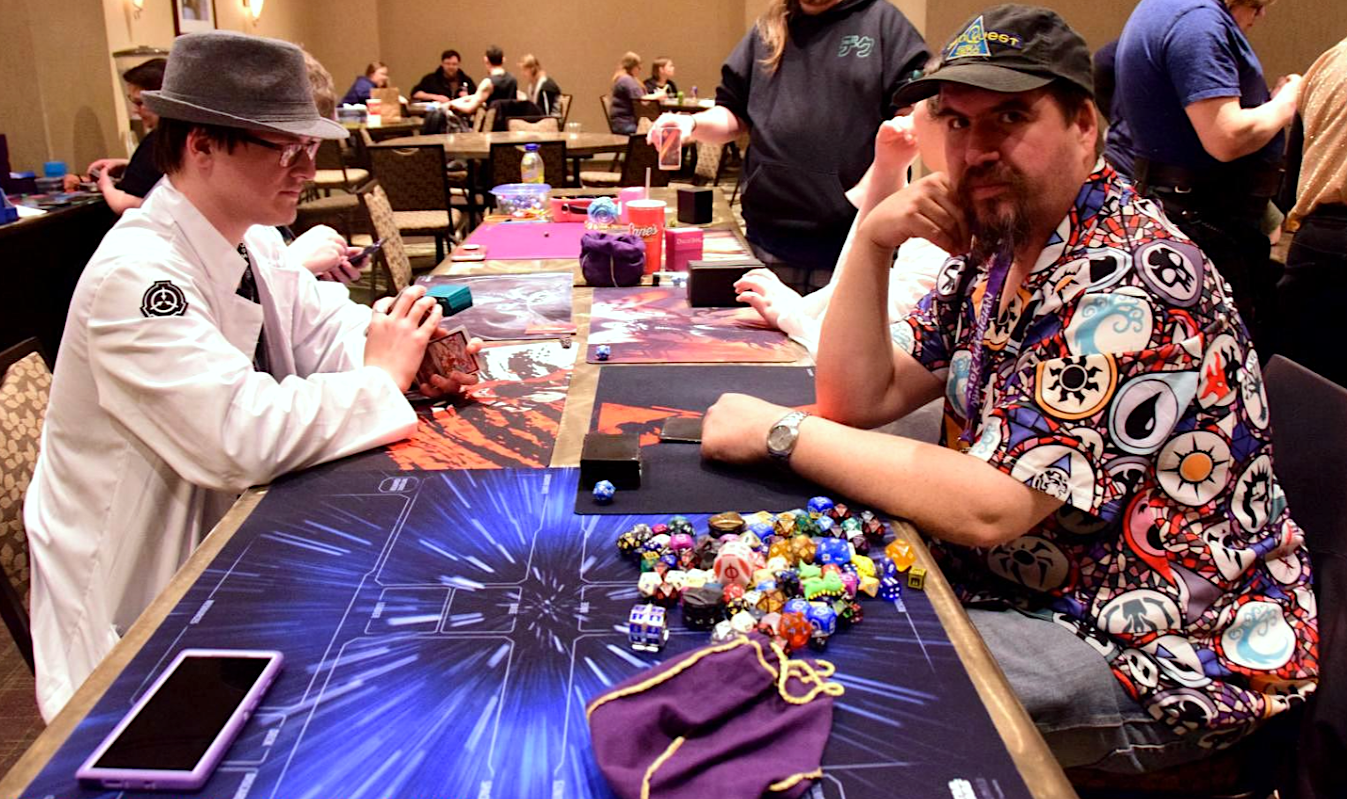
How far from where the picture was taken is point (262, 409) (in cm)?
149

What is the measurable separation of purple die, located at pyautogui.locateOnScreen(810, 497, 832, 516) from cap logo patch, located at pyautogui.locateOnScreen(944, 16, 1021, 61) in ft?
2.04

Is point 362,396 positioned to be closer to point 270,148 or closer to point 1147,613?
point 270,148

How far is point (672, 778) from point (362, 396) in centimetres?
96

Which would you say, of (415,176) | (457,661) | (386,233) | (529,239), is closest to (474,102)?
(415,176)

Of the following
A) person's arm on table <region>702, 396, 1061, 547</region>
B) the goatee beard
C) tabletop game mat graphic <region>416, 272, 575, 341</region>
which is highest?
the goatee beard

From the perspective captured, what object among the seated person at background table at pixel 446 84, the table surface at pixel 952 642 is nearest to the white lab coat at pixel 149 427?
the table surface at pixel 952 642

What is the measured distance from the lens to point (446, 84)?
12.4 m

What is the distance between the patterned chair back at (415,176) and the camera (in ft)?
19.7

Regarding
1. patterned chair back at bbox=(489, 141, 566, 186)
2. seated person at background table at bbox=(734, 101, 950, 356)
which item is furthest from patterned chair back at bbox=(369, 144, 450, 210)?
seated person at background table at bbox=(734, 101, 950, 356)

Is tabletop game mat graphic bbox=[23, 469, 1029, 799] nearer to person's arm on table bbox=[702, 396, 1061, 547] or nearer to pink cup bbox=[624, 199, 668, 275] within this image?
person's arm on table bbox=[702, 396, 1061, 547]

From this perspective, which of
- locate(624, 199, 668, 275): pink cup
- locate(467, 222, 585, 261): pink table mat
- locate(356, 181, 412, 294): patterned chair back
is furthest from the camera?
locate(356, 181, 412, 294): patterned chair back

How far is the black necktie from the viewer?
1.79 meters

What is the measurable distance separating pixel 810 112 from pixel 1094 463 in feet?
6.65

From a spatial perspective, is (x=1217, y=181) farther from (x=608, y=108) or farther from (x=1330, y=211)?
(x=608, y=108)
